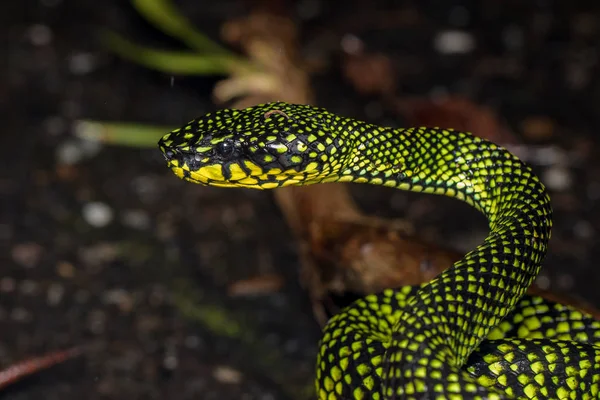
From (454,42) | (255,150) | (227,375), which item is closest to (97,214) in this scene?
(227,375)

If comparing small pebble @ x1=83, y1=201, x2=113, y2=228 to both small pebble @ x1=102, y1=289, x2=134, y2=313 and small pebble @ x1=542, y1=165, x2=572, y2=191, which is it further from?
small pebble @ x1=542, y1=165, x2=572, y2=191

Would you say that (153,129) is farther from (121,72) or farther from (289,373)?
(289,373)

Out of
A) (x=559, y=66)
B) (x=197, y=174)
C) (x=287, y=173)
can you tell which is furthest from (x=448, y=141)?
(x=559, y=66)

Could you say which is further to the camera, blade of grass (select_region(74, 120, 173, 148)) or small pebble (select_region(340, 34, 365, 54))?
small pebble (select_region(340, 34, 365, 54))

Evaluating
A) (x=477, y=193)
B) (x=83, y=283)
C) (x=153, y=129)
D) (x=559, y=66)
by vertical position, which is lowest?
(x=83, y=283)

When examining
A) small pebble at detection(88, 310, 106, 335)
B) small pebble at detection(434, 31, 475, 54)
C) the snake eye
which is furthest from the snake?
small pebble at detection(434, 31, 475, 54)

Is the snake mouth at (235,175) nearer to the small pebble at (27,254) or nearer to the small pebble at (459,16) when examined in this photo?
the small pebble at (27,254)

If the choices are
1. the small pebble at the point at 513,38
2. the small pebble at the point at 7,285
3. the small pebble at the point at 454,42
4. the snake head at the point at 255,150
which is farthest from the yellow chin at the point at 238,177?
the small pebble at the point at 513,38
